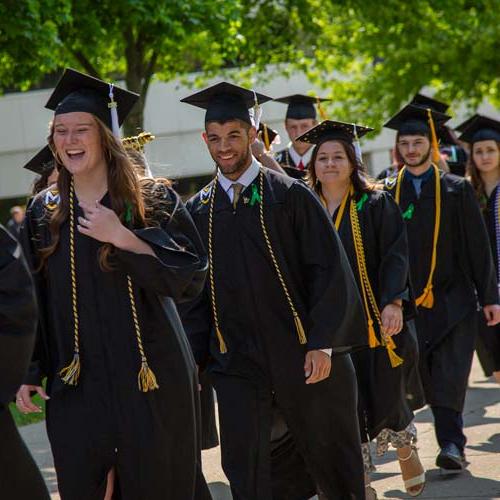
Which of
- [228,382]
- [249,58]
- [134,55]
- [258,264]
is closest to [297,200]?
[258,264]

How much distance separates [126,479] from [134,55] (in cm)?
1167

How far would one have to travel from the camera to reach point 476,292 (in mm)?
8688

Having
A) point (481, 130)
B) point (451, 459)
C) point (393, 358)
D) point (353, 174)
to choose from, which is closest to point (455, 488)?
point (451, 459)

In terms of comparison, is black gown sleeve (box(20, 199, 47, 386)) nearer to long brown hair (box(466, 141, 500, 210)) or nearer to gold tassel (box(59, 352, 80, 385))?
gold tassel (box(59, 352, 80, 385))

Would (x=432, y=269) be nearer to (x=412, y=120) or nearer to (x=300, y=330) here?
(x=412, y=120)

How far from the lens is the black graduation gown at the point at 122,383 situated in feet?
16.1

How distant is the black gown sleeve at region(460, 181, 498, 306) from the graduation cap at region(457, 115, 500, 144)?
1612 mm

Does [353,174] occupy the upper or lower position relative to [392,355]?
upper

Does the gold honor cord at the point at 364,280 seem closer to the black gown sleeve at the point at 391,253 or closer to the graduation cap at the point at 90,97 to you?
the black gown sleeve at the point at 391,253

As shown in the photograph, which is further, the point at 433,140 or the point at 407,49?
the point at 407,49

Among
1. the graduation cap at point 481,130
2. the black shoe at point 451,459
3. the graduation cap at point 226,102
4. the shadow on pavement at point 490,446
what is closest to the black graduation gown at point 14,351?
the graduation cap at point 226,102

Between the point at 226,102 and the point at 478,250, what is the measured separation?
2.62 m

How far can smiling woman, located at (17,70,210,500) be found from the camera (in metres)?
4.90

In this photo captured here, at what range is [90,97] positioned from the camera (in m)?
5.16
